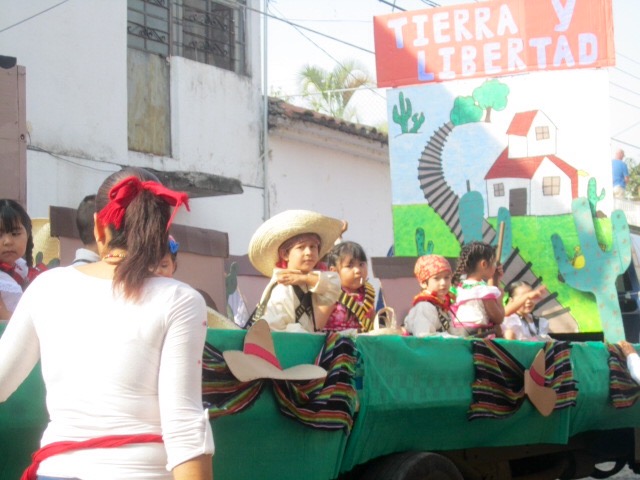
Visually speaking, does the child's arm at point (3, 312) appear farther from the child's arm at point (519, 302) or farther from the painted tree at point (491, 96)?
the painted tree at point (491, 96)

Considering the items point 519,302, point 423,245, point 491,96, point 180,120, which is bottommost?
point 519,302

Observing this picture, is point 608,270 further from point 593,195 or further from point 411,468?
point 411,468

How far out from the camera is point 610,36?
884 centimetres

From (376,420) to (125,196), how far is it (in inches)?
79.6

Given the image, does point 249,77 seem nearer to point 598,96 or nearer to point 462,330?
point 598,96

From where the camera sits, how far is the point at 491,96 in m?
9.23

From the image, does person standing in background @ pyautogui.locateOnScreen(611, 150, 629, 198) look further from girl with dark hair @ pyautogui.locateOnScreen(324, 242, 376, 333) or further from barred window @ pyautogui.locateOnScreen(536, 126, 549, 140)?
girl with dark hair @ pyautogui.locateOnScreen(324, 242, 376, 333)

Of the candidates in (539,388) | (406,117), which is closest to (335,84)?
(406,117)

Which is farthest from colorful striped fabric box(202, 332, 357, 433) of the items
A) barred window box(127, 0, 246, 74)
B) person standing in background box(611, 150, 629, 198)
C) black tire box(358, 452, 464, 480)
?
barred window box(127, 0, 246, 74)

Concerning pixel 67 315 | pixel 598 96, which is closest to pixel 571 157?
pixel 598 96

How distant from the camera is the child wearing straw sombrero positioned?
474 cm

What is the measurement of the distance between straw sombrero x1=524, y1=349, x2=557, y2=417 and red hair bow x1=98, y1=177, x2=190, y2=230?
2997mm

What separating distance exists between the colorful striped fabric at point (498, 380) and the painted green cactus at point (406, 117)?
4267 mm

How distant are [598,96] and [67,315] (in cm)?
715
